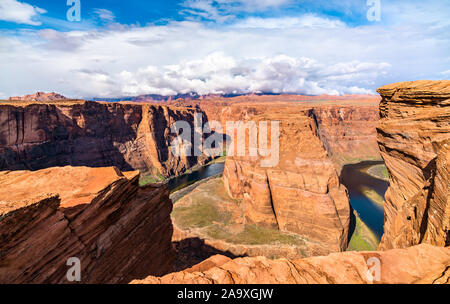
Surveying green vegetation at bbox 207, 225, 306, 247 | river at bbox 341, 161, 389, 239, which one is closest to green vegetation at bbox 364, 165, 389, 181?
river at bbox 341, 161, 389, 239

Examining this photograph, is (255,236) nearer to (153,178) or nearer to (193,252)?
(193,252)

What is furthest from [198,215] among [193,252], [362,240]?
[362,240]

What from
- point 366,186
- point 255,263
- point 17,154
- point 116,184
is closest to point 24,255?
point 116,184

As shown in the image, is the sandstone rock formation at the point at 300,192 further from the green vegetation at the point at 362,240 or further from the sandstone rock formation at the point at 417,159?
the sandstone rock formation at the point at 417,159

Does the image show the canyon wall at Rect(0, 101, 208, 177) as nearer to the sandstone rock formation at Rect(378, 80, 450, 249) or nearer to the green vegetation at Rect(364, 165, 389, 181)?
the sandstone rock formation at Rect(378, 80, 450, 249)

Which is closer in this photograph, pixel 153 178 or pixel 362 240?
pixel 362 240
